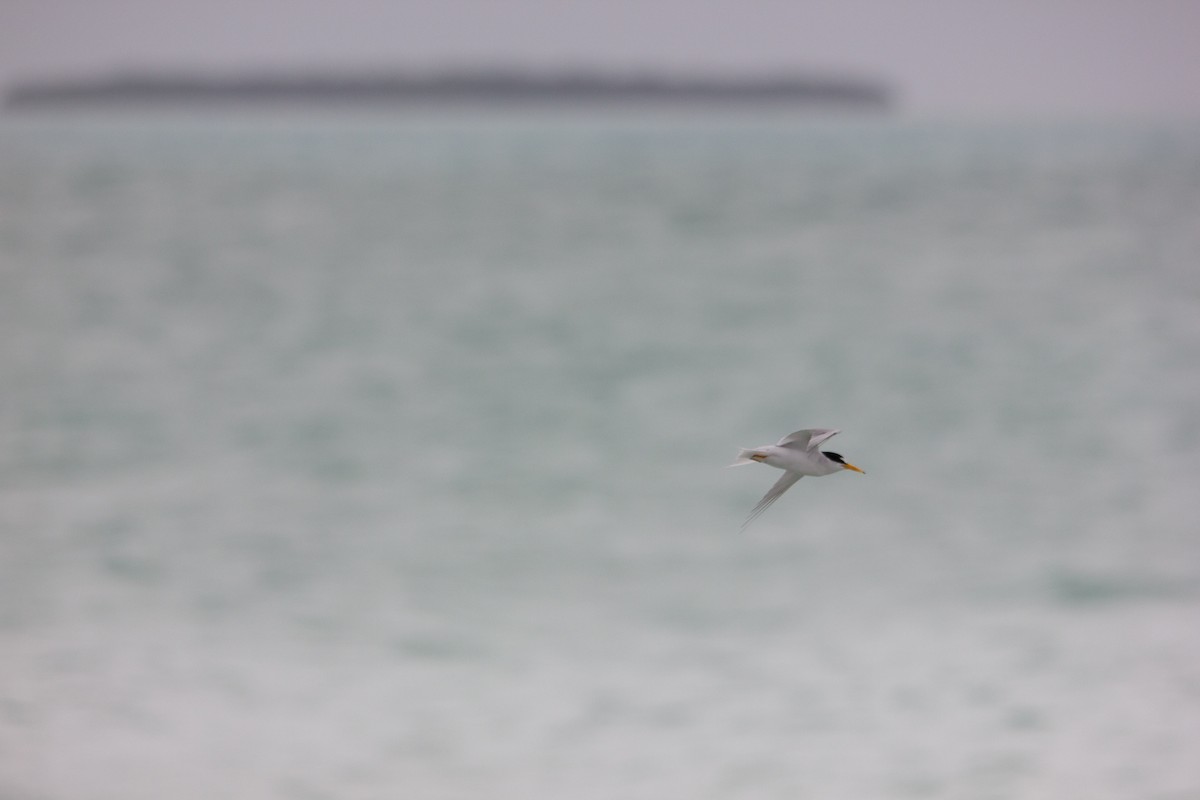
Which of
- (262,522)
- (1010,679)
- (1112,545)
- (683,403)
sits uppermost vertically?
(683,403)

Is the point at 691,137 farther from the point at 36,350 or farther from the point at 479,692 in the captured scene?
the point at 479,692

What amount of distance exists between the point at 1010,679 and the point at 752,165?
17.9m

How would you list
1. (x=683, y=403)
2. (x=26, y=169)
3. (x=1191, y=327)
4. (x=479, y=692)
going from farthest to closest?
(x=26, y=169), (x=1191, y=327), (x=683, y=403), (x=479, y=692)

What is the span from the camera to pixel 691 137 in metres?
32.9

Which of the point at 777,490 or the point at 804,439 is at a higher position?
the point at 804,439

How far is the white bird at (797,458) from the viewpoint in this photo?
1.80m

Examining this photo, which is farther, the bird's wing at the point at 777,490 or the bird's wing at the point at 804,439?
the bird's wing at the point at 804,439

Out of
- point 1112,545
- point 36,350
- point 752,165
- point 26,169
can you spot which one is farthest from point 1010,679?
point 26,169

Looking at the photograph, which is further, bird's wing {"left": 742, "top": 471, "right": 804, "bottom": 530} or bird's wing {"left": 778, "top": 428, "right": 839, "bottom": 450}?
bird's wing {"left": 778, "top": 428, "right": 839, "bottom": 450}

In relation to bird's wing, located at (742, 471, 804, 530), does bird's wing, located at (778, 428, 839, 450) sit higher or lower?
higher

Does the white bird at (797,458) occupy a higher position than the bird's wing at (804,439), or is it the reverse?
the bird's wing at (804,439)

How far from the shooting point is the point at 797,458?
72.5 inches

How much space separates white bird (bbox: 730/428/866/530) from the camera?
1.80m

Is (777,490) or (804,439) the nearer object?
(777,490)
